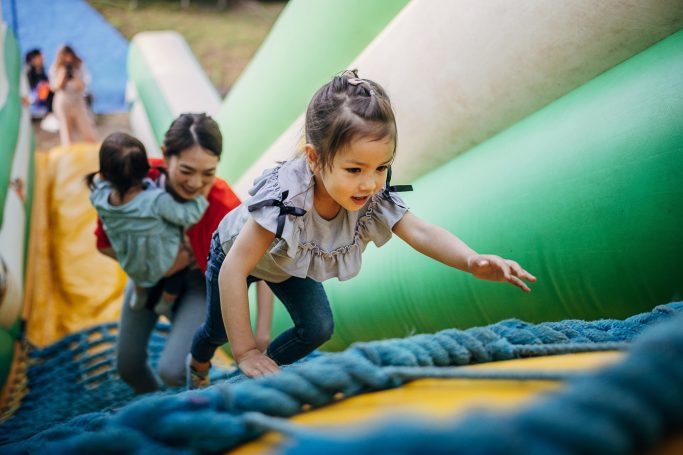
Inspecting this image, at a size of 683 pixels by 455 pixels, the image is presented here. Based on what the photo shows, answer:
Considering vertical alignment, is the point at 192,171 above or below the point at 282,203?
above

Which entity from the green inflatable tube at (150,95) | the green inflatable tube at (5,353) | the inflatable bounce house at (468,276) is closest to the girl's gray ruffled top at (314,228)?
the inflatable bounce house at (468,276)

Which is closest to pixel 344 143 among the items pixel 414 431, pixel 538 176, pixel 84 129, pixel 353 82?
pixel 353 82

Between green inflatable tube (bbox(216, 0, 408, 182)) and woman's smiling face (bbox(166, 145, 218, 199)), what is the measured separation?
2.07 ft

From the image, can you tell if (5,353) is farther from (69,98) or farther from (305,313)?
(69,98)

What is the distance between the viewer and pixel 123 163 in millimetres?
1525

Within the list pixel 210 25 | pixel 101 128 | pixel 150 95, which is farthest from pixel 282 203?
pixel 210 25

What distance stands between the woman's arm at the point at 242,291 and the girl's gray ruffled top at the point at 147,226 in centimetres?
46

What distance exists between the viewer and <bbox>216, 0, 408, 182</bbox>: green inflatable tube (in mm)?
1902

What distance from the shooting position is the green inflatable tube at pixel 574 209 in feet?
3.48

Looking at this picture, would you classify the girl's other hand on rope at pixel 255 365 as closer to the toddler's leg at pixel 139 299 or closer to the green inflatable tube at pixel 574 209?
the green inflatable tube at pixel 574 209

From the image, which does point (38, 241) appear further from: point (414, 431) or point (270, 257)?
point (414, 431)

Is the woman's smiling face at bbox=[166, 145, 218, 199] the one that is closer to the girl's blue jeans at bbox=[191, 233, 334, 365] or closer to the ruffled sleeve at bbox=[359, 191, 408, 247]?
the girl's blue jeans at bbox=[191, 233, 334, 365]

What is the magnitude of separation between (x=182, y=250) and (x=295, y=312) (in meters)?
0.44

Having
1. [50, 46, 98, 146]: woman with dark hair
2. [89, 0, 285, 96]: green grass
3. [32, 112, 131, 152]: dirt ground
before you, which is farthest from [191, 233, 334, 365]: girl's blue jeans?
[89, 0, 285, 96]: green grass
